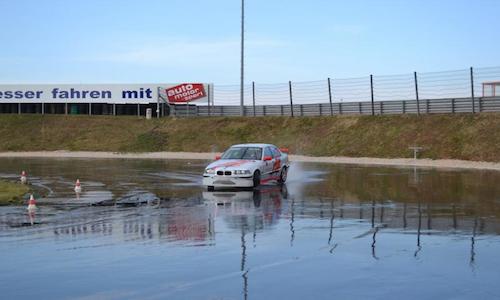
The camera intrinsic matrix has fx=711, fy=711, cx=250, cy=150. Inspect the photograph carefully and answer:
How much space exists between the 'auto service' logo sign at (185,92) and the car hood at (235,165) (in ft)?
131

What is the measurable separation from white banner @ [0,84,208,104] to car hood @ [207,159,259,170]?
42.1 meters

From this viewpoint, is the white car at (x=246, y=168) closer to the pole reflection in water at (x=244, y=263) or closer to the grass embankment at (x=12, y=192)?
the grass embankment at (x=12, y=192)

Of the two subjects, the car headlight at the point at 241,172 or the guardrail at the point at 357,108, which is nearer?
the car headlight at the point at 241,172

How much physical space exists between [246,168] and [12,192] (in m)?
6.64

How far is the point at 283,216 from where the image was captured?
1439cm

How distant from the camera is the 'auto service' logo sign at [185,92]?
61.2 metres

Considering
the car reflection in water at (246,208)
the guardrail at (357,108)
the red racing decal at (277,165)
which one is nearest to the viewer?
the car reflection in water at (246,208)

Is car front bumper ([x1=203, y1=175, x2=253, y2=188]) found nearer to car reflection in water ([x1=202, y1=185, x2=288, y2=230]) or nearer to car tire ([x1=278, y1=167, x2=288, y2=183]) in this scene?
car reflection in water ([x1=202, y1=185, x2=288, y2=230])

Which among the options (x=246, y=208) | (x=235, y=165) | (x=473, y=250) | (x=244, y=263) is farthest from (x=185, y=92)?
(x=244, y=263)

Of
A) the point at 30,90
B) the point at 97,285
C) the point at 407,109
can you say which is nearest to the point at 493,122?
the point at 407,109

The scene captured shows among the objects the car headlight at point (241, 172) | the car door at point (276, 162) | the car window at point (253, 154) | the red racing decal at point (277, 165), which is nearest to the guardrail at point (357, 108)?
the car door at point (276, 162)

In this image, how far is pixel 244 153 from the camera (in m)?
22.7

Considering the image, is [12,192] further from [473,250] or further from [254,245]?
[473,250]

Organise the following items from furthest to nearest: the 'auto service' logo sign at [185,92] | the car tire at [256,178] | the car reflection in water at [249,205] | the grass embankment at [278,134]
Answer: the 'auto service' logo sign at [185,92] < the grass embankment at [278,134] < the car tire at [256,178] < the car reflection in water at [249,205]
